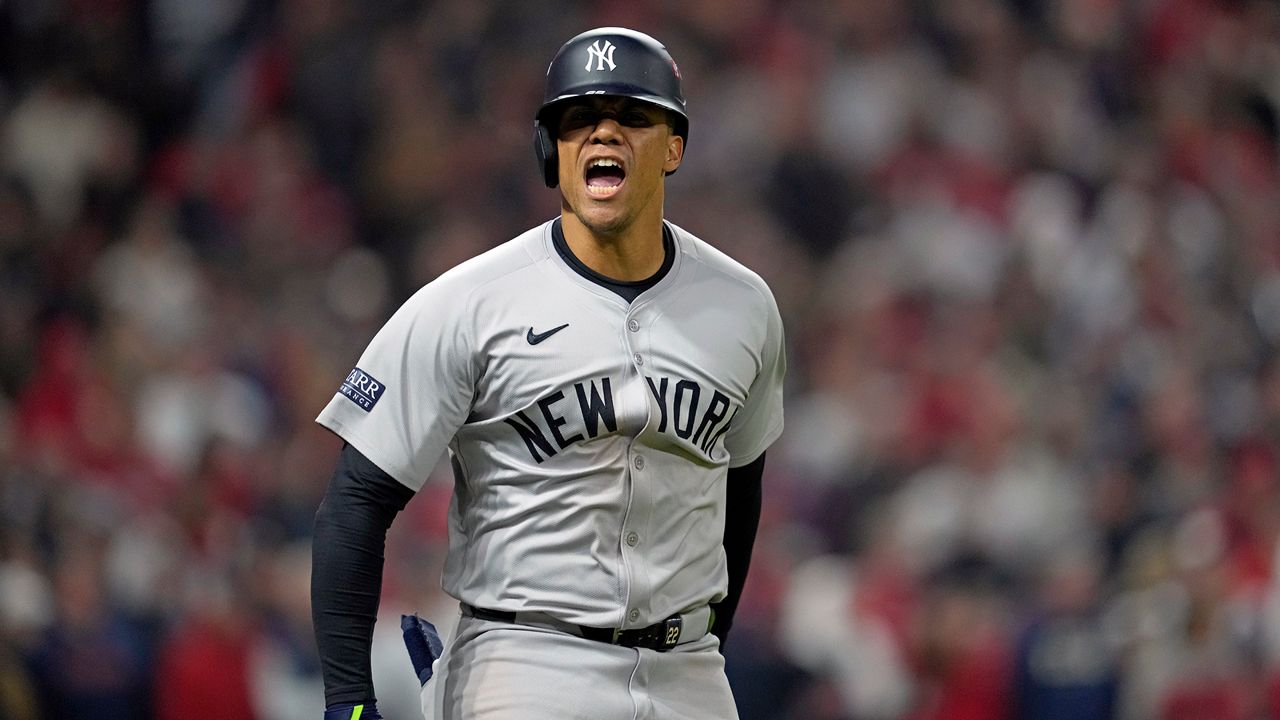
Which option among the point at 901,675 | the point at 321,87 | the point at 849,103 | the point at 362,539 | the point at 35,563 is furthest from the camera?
the point at 849,103

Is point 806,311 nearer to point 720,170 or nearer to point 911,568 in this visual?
point 720,170

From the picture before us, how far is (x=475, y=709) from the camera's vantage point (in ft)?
8.34

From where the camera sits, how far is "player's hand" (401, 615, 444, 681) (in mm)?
2734

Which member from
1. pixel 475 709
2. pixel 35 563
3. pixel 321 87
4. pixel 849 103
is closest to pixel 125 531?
pixel 35 563

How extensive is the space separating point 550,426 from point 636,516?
195 mm

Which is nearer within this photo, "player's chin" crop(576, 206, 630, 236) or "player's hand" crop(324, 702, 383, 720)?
"player's hand" crop(324, 702, 383, 720)

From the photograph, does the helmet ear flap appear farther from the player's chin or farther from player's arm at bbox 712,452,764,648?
player's arm at bbox 712,452,764,648

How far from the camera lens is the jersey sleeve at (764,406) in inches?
111

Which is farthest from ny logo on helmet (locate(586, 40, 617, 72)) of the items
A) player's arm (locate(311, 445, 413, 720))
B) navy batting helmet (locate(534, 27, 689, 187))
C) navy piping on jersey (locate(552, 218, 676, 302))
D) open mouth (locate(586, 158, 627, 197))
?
player's arm (locate(311, 445, 413, 720))

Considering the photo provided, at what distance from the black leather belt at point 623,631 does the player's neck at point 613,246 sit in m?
0.55

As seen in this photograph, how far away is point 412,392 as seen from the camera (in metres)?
2.52

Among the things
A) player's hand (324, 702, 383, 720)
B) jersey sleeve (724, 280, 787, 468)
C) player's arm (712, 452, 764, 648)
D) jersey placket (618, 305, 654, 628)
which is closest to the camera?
player's hand (324, 702, 383, 720)

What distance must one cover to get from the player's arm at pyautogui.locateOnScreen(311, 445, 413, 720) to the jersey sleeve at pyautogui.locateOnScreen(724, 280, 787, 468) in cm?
64

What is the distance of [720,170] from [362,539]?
16.0 ft
